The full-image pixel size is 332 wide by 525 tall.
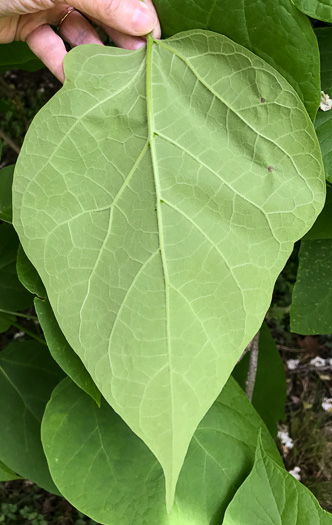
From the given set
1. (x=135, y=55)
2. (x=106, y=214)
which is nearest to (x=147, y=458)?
(x=106, y=214)

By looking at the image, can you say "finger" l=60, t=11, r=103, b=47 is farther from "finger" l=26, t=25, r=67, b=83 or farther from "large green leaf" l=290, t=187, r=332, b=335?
"large green leaf" l=290, t=187, r=332, b=335

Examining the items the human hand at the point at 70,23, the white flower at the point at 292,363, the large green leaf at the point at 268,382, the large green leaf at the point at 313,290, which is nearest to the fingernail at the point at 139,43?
the human hand at the point at 70,23

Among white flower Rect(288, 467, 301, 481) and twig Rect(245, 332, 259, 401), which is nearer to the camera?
twig Rect(245, 332, 259, 401)

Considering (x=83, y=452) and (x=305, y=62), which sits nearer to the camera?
(x=305, y=62)

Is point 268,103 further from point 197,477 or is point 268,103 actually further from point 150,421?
point 197,477

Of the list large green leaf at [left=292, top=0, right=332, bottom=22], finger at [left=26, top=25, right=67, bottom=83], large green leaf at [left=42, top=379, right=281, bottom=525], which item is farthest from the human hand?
large green leaf at [left=42, top=379, right=281, bottom=525]

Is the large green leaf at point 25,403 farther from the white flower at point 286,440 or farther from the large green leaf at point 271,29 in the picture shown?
the white flower at point 286,440

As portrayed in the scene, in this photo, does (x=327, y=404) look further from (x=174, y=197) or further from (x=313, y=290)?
(x=174, y=197)
